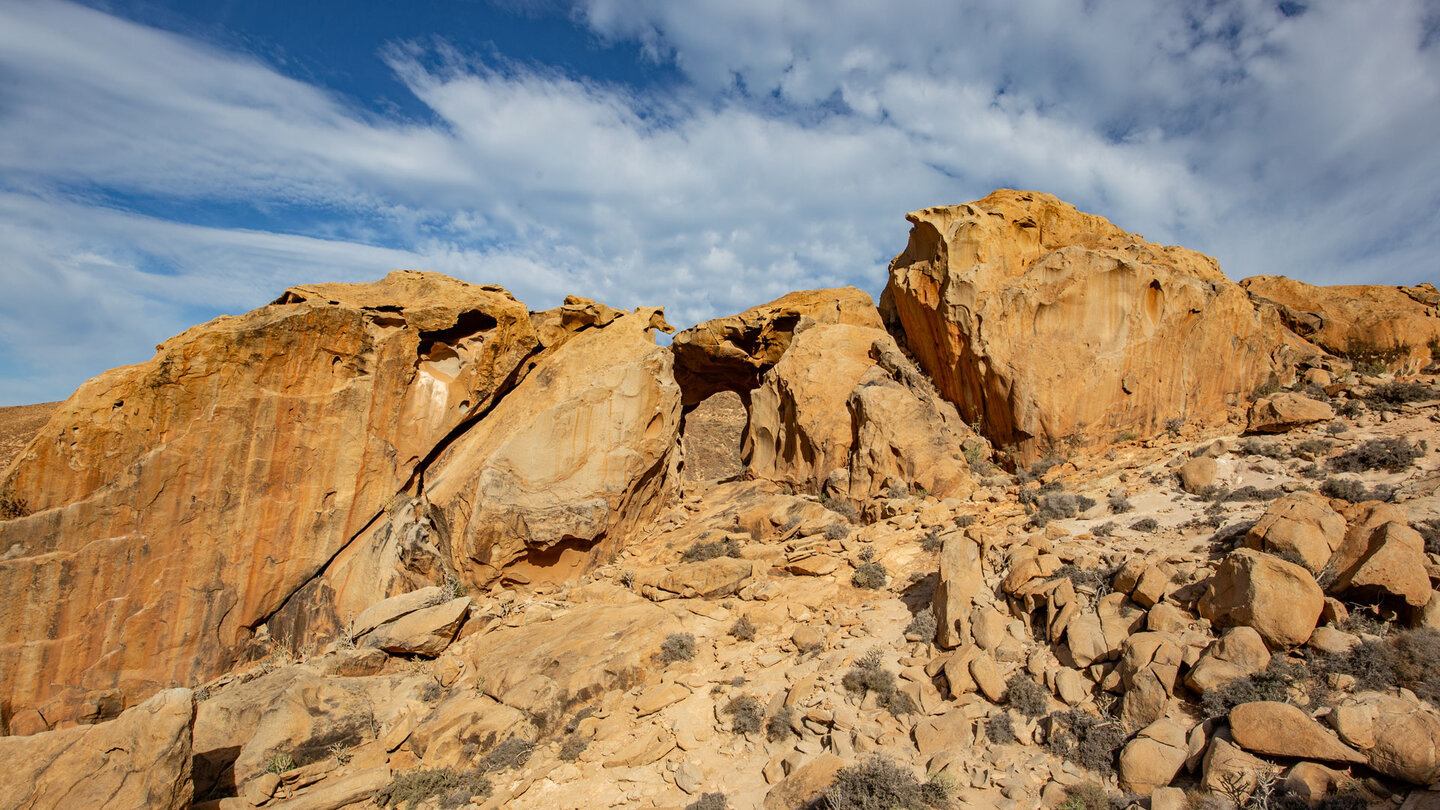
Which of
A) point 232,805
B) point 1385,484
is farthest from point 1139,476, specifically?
point 232,805

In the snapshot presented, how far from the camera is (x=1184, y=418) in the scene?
13141 mm

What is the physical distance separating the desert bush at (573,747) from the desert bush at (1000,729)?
4.69 m

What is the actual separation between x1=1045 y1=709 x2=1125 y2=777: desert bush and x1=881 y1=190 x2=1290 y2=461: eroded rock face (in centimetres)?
744

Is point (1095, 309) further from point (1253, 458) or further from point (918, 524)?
point (918, 524)

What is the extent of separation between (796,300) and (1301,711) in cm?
1406

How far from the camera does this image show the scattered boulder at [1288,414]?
37.2ft

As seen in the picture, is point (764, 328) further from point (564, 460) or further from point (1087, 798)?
point (1087, 798)

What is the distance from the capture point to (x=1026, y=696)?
6.90 meters

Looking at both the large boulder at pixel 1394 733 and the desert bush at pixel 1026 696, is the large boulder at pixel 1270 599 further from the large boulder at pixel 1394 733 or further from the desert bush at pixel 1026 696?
the desert bush at pixel 1026 696

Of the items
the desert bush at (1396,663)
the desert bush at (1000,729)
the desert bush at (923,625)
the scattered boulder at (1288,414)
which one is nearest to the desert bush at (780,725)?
the desert bush at (923,625)

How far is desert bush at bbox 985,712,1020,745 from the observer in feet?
21.6

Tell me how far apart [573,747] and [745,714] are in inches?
84.9

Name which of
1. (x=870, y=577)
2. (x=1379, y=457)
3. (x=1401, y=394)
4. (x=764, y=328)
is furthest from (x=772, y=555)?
(x=1401, y=394)

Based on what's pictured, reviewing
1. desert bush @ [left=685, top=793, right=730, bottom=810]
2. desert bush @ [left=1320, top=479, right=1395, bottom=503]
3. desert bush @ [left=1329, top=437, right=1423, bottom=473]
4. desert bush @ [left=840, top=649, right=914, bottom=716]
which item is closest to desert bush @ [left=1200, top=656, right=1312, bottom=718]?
desert bush @ [left=840, top=649, right=914, bottom=716]
